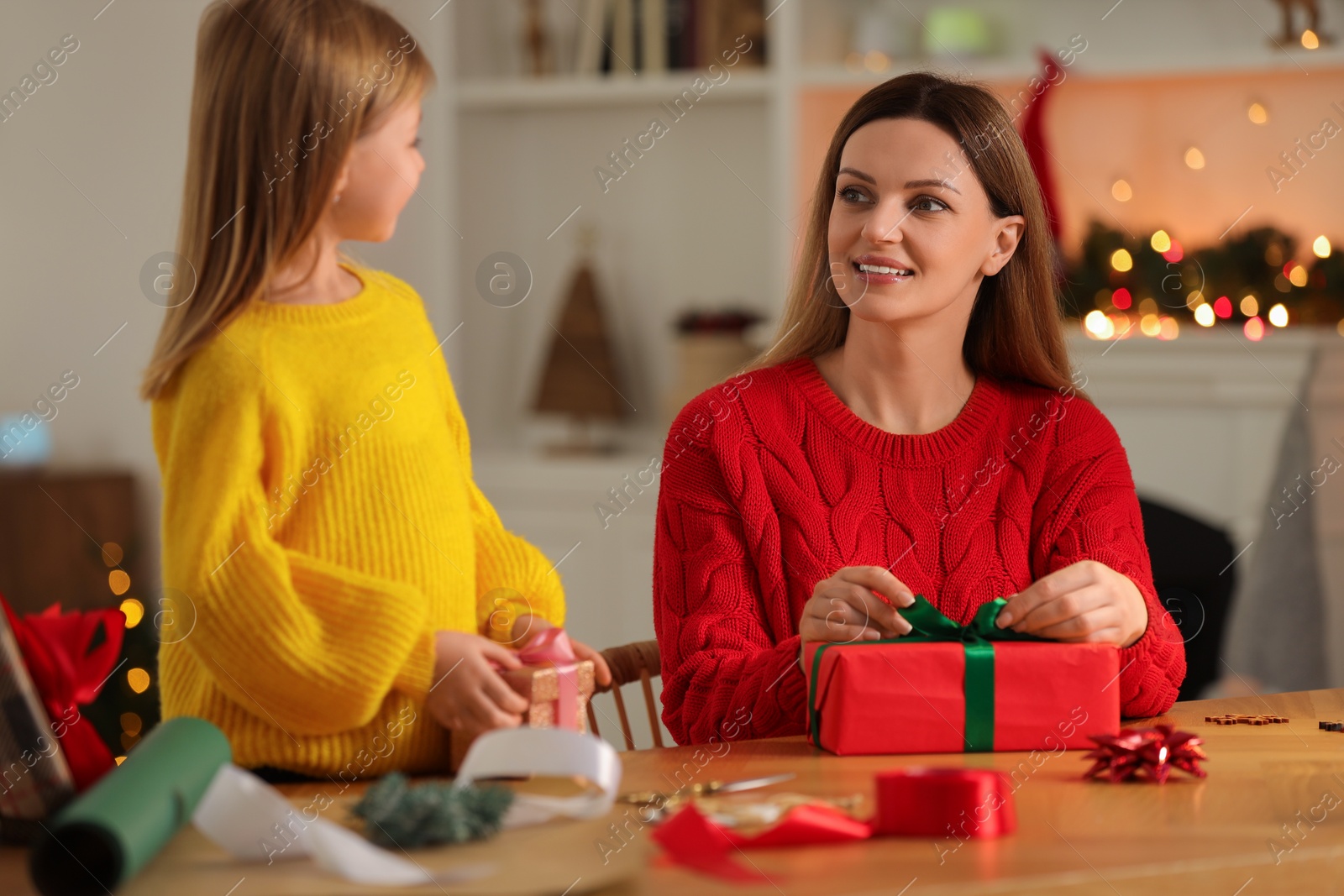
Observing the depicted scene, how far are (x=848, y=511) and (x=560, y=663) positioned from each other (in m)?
0.48

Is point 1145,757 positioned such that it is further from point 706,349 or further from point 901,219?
point 706,349

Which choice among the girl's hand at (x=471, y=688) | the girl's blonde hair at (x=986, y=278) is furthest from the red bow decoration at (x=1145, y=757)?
the girl's blonde hair at (x=986, y=278)

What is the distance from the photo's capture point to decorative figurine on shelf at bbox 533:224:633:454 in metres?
3.58

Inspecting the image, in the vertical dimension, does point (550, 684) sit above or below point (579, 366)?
below

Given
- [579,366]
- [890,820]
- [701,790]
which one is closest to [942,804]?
[890,820]

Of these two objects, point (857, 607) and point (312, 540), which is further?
point (857, 607)

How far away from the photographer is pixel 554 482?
11.4 ft

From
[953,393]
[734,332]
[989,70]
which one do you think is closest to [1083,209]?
[989,70]

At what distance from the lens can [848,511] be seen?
1402 millimetres

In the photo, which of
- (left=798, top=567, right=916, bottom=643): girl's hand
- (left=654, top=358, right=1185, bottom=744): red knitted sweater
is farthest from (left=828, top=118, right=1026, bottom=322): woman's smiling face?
(left=798, top=567, right=916, bottom=643): girl's hand

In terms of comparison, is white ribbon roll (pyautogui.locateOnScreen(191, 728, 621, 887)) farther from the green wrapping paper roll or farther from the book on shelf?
the book on shelf

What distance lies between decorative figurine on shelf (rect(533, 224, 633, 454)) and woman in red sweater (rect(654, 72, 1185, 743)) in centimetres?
209

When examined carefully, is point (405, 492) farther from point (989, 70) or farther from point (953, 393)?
point (989, 70)

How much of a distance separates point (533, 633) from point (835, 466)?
463 mm
